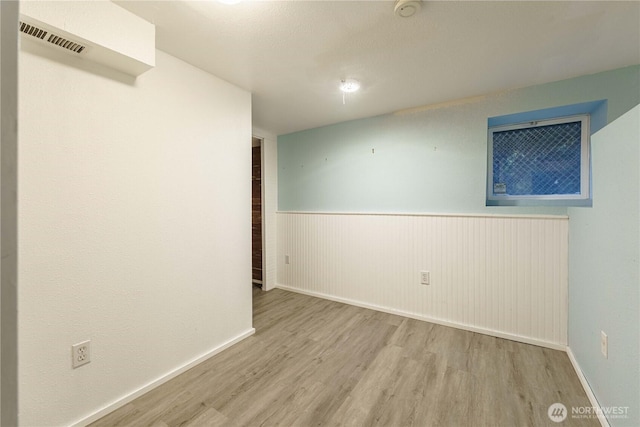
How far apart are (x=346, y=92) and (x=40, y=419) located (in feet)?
9.27

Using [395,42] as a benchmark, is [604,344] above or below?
below

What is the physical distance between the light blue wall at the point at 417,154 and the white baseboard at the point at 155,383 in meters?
1.84

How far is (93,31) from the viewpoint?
1.23m

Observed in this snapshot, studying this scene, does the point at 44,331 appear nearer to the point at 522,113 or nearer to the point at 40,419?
the point at 40,419

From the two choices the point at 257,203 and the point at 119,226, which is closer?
the point at 119,226

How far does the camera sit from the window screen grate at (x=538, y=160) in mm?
2246

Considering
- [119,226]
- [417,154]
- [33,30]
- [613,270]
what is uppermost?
[33,30]

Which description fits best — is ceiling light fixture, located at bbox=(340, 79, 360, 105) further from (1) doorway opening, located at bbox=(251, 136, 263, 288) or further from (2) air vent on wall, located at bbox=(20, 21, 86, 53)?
(1) doorway opening, located at bbox=(251, 136, 263, 288)

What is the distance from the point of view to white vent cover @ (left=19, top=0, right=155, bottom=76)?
111 centimetres

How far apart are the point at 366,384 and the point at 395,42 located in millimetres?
2194

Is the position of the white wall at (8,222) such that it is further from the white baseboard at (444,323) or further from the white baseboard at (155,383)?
the white baseboard at (444,323)

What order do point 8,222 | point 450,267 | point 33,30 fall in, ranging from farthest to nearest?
point 450,267 < point 33,30 < point 8,222

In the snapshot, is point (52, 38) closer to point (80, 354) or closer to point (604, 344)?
point (80, 354)

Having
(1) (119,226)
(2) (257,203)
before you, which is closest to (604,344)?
(1) (119,226)
